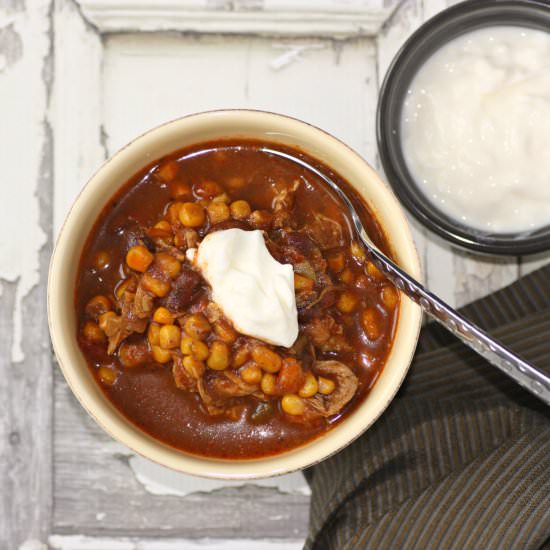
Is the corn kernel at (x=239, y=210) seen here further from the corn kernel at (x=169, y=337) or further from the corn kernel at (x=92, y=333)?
the corn kernel at (x=92, y=333)

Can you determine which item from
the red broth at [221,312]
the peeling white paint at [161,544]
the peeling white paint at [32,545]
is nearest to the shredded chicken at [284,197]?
the red broth at [221,312]

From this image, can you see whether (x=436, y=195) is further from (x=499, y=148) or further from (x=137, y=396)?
(x=137, y=396)

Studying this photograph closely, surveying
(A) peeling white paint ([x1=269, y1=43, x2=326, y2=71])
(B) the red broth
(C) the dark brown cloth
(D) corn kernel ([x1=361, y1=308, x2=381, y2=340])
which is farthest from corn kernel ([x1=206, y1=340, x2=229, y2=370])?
(A) peeling white paint ([x1=269, y1=43, x2=326, y2=71])

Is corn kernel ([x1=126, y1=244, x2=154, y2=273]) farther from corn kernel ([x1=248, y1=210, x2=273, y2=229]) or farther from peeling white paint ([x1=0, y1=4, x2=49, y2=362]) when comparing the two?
peeling white paint ([x1=0, y1=4, x2=49, y2=362])

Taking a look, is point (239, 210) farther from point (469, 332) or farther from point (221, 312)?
point (469, 332)

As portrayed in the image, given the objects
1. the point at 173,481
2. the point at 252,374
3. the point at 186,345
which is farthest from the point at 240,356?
the point at 173,481

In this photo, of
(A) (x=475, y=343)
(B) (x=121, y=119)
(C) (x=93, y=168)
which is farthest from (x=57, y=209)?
(A) (x=475, y=343)
